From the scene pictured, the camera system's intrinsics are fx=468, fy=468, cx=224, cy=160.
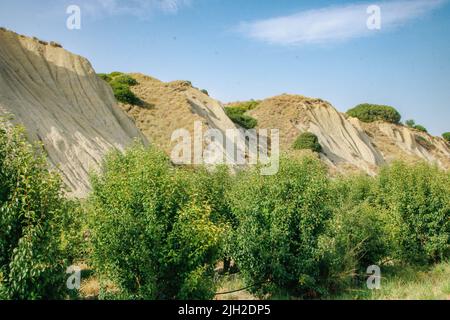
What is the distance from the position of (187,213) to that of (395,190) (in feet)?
51.9

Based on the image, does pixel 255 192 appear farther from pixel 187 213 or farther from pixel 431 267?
pixel 431 267

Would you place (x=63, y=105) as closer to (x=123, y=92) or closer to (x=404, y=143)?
(x=123, y=92)

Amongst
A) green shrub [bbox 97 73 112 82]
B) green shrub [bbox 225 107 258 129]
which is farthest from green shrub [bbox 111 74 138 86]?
green shrub [bbox 225 107 258 129]

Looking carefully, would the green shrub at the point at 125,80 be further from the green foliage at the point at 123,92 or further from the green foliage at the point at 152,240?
the green foliage at the point at 152,240

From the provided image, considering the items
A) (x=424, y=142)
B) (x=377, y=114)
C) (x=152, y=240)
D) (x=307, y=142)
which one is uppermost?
(x=377, y=114)

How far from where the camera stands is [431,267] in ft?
78.8

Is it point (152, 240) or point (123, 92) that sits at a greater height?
point (123, 92)

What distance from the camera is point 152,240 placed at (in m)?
13.2

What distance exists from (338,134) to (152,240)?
68.8 m

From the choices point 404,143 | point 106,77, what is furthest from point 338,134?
point 106,77

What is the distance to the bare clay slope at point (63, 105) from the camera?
33.2 metres

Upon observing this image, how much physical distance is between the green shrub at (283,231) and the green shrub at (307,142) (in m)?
48.9

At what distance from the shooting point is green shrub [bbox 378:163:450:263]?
23969mm
